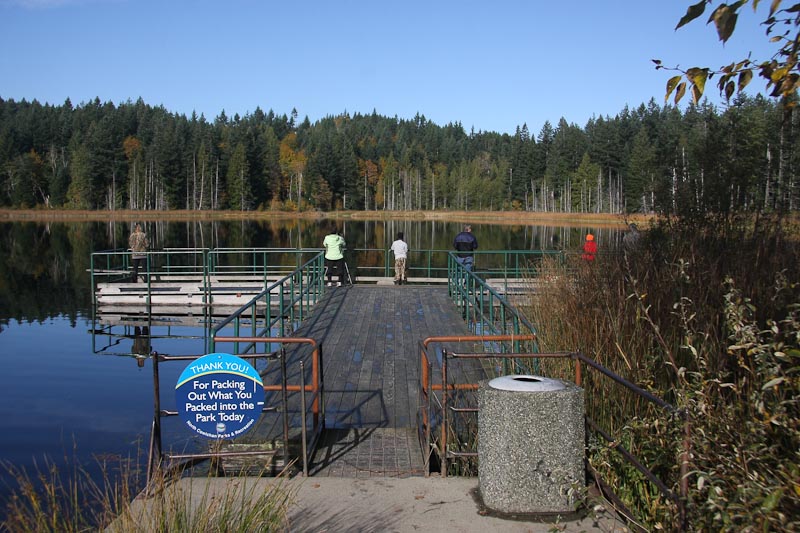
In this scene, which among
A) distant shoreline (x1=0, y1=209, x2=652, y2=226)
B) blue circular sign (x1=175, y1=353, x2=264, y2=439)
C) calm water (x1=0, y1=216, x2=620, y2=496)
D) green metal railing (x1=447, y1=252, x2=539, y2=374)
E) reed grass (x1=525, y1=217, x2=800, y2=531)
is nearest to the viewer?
reed grass (x1=525, y1=217, x2=800, y2=531)

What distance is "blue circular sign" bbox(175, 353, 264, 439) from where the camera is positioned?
17.3ft

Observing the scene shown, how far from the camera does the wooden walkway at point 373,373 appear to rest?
6613mm

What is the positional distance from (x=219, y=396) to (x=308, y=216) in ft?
343

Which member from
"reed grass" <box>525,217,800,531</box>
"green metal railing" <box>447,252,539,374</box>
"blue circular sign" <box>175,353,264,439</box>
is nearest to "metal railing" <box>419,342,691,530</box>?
"reed grass" <box>525,217,800,531</box>

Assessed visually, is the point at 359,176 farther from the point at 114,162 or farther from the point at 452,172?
the point at 114,162

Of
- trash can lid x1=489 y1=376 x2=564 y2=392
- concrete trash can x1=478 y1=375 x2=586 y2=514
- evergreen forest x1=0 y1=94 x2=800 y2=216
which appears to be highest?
evergreen forest x1=0 y1=94 x2=800 y2=216

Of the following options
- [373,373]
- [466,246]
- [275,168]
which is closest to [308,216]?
[275,168]

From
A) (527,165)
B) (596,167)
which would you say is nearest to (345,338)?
(596,167)

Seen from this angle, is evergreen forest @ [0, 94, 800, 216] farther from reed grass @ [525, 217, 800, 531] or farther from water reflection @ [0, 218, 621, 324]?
reed grass @ [525, 217, 800, 531]

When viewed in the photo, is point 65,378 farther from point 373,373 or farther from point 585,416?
point 585,416

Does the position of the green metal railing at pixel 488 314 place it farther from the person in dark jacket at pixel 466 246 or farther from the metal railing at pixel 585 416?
the metal railing at pixel 585 416

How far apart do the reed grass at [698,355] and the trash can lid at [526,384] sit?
54cm

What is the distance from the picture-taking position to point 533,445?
4832 mm

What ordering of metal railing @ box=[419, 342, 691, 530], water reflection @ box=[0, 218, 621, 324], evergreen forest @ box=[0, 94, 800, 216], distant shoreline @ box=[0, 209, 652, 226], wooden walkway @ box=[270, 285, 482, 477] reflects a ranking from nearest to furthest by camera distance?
metal railing @ box=[419, 342, 691, 530], wooden walkway @ box=[270, 285, 482, 477], water reflection @ box=[0, 218, 621, 324], distant shoreline @ box=[0, 209, 652, 226], evergreen forest @ box=[0, 94, 800, 216]
